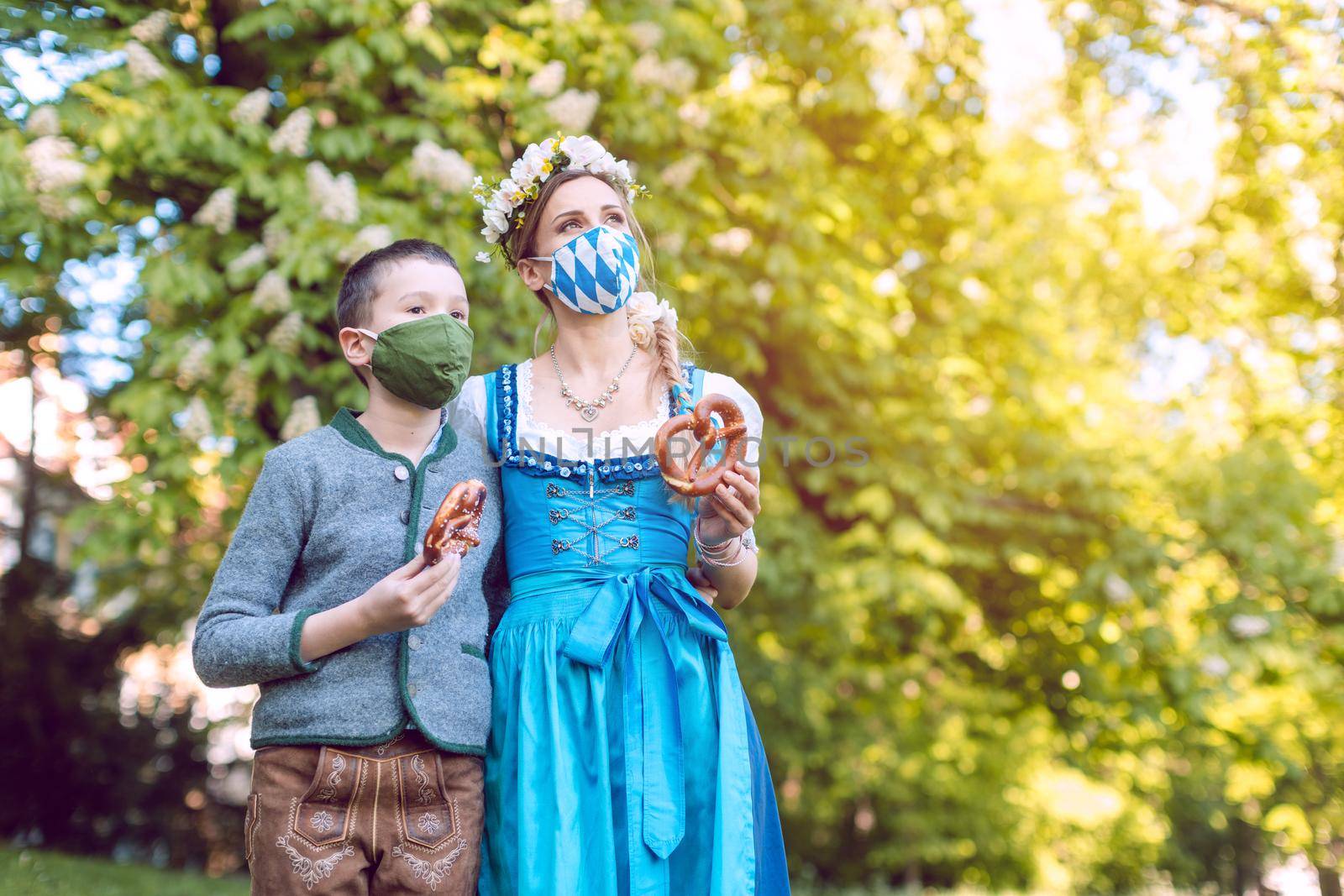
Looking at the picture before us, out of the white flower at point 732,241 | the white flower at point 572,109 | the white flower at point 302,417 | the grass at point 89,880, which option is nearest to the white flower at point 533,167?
the white flower at point 302,417

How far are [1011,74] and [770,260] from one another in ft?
23.8

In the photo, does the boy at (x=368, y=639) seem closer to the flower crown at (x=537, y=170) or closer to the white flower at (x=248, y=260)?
the flower crown at (x=537, y=170)

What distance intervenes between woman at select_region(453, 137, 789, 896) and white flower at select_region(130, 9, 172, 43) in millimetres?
2978

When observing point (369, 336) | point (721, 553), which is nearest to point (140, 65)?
point (369, 336)

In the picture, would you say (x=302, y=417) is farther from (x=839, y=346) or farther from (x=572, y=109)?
(x=839, y=346)

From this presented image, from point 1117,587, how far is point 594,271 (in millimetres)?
5613

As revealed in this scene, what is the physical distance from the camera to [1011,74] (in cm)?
1191

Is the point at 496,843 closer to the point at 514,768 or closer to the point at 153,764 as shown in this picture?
the point at 514,768

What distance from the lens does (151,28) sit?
4.79m

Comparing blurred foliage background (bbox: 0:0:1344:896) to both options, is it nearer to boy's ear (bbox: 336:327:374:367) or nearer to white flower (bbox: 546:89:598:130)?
white flower (bbox: 546:89:598:130)

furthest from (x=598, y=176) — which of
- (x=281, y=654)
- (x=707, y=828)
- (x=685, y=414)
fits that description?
(x=707, y=828)

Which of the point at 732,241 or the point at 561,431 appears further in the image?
the point at 732,241

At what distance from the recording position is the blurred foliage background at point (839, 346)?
15.6ft

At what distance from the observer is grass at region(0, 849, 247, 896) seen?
552cm
